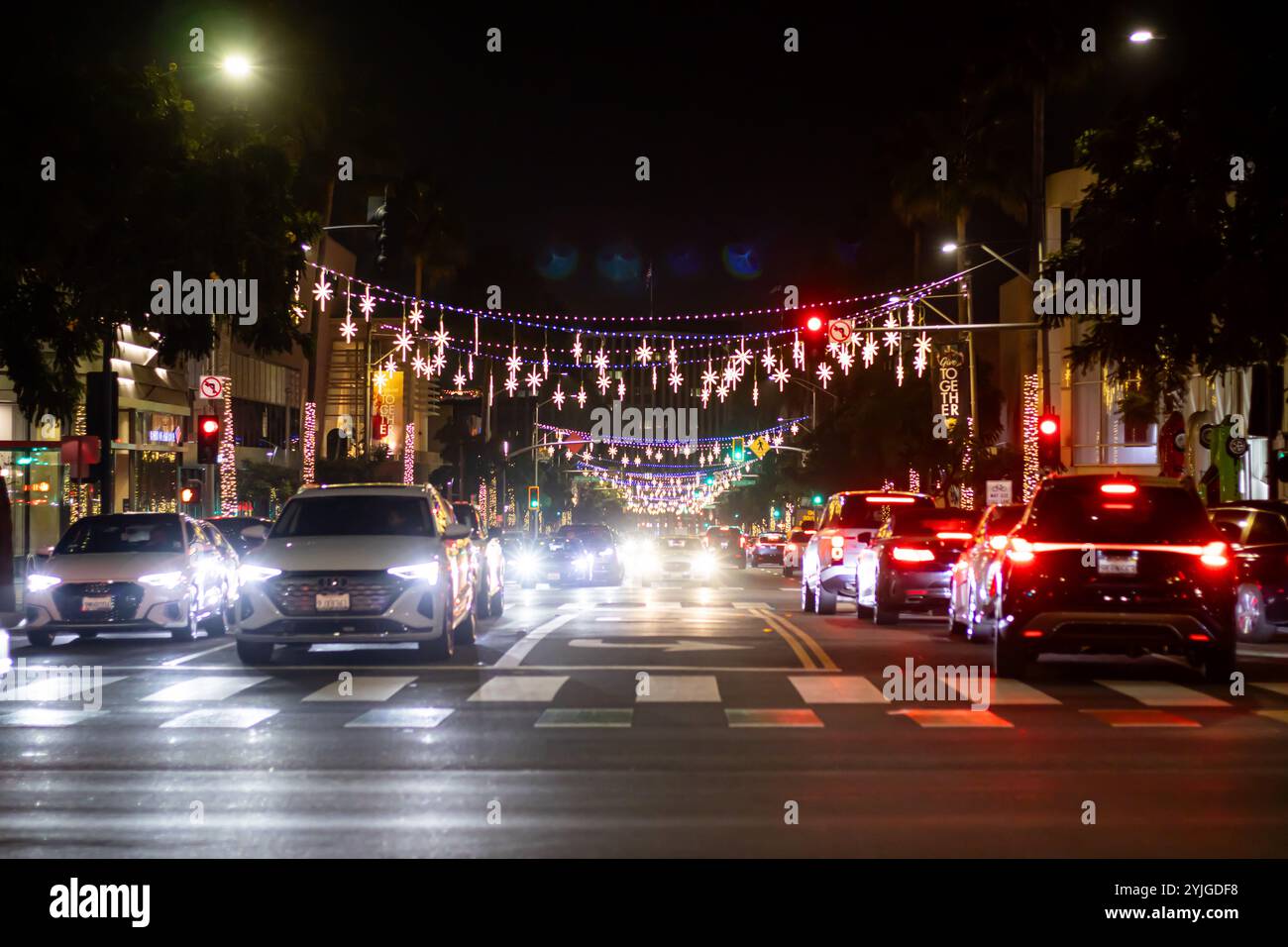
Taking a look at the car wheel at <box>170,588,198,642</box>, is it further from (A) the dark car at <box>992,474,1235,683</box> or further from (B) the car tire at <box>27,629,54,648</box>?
(A) the dark car at <box>992,474,1235,683</box>

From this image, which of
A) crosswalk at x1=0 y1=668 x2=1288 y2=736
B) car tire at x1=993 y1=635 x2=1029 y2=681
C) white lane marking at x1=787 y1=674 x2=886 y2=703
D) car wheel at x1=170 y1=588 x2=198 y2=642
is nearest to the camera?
crosswalk at x1=0 y1=668 x2=1288 y2=736

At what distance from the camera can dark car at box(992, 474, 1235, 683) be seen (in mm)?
16750

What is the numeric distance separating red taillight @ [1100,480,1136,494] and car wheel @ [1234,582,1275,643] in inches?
321

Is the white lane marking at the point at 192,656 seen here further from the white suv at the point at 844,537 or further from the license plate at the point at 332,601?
the white suv at the point at 844,537

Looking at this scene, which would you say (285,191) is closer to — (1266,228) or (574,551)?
(1266,228)

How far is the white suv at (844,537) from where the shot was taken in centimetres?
2936

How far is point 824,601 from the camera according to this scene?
30516 millimetres

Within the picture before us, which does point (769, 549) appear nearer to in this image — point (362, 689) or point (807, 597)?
point (807, 597)

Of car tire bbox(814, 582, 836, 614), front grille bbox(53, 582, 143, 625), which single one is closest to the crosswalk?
front grille bbox(53, 582, 143, 625)

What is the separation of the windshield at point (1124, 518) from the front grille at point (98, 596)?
1120cm

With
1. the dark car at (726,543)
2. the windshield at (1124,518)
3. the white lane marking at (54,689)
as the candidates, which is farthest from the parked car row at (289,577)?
the dark car at (726,543)

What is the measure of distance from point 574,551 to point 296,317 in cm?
1908

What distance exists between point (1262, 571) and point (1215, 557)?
26.6ft

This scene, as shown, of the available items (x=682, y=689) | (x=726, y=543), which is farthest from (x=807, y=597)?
(x=726, y=543)
